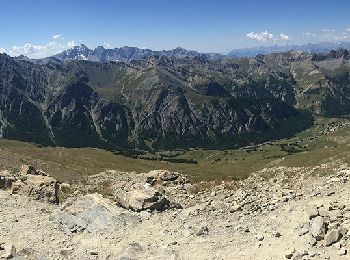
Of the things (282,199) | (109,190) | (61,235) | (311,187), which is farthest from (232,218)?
Result: (109,190)

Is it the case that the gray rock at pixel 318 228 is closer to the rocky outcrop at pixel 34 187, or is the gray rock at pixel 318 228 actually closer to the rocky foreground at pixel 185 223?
the rocky foreground at pixel 185 223

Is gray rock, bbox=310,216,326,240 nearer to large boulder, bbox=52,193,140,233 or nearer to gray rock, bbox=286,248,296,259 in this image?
gray rock, bbox=286,248,296,259

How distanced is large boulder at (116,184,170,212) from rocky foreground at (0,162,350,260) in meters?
0.07

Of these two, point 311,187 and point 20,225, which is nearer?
point 20,225

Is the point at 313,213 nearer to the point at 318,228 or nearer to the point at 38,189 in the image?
the point at 318,228

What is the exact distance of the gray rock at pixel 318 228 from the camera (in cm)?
2036

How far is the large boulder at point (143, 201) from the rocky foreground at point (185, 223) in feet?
0.22

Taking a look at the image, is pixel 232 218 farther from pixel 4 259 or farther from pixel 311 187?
pixel 4 259

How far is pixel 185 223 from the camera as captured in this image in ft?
87.1

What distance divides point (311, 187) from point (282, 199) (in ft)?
13.0

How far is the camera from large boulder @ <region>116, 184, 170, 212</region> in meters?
29.9

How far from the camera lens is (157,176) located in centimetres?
4534

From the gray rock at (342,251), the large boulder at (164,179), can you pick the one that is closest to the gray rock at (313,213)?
the gray rock at (342,251)

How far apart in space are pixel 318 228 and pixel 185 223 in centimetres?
856
